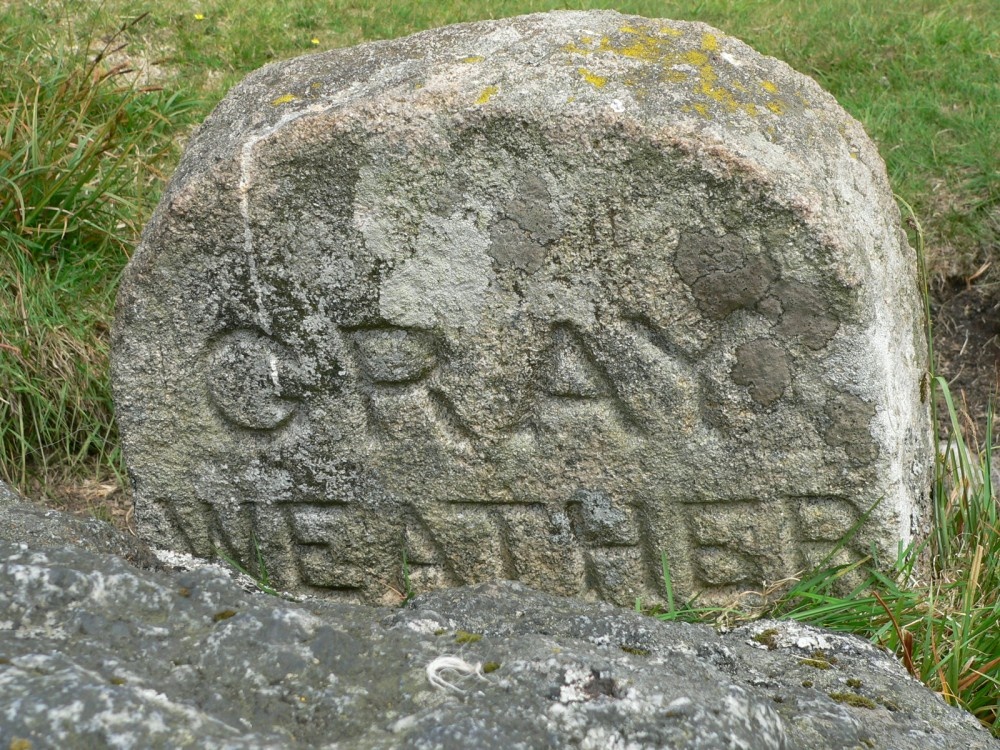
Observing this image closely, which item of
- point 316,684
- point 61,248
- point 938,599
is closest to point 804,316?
point 938,599

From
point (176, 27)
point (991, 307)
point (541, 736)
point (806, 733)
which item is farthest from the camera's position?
point (176, 27)

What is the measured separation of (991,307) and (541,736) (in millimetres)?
3084

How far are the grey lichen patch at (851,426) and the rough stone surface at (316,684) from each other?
2.58ft

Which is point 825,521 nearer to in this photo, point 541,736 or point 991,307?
point 541,736

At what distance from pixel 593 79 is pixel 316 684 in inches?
51.6

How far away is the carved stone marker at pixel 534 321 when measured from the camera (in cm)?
215

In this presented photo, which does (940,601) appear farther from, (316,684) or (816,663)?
(316,684)

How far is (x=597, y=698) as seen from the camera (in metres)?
1.23

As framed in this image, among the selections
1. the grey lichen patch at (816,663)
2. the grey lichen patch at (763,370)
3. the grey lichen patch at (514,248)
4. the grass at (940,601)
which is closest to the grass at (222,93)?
the grass at (940,601)

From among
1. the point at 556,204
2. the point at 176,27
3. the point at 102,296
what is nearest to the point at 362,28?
the point at 176,27

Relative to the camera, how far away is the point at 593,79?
2.16 meters

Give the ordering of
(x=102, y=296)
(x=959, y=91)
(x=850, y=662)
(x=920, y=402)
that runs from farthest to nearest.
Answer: (x=959, y=91) < (x=102, y=296) < (x=920, y=402) < (x=850, y=662)

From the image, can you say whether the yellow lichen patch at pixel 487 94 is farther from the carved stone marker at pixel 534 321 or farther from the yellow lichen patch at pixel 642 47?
the yellow lichen patch at pixel 642 47

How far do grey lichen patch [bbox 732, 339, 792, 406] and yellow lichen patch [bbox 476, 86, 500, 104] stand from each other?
2.19 ft
